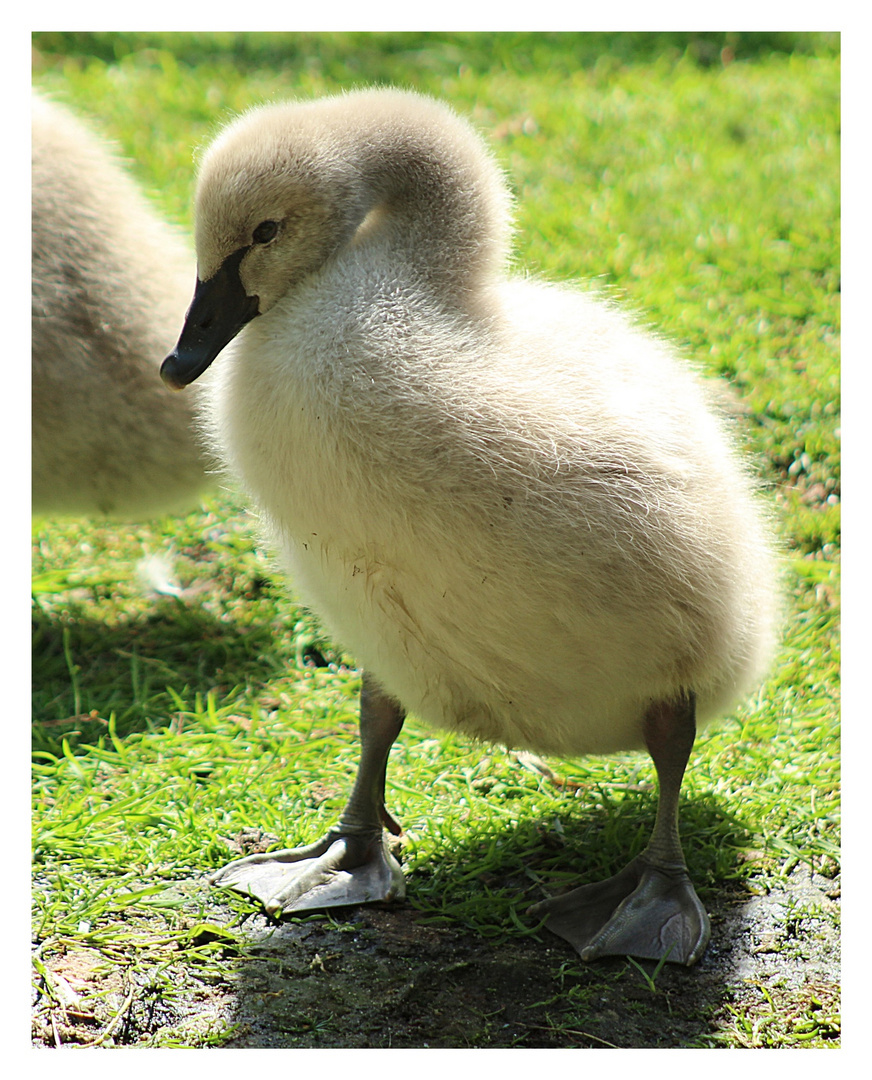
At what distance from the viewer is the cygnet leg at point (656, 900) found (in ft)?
7.87

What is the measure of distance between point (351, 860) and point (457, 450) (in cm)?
110

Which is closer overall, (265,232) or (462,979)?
(265,232)

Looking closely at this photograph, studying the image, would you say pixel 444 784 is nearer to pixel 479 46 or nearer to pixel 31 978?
pixel 31 978

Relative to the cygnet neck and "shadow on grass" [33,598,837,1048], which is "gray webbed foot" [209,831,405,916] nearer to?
"shadow on grass" [33,598,837,1048]

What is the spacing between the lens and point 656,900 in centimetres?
249

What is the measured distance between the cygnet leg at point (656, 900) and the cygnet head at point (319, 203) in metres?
1.06

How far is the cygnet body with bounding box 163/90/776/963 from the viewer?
2.08 metres

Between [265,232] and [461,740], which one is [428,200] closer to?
[265,232]

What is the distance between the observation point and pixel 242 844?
281cm

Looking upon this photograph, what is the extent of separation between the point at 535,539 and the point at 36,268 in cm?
197

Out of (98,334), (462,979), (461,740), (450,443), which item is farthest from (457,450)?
(98,334)

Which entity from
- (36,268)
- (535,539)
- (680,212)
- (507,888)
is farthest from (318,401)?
(680,212)

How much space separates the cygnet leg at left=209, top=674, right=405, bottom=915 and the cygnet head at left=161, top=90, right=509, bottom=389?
947 millimetres
